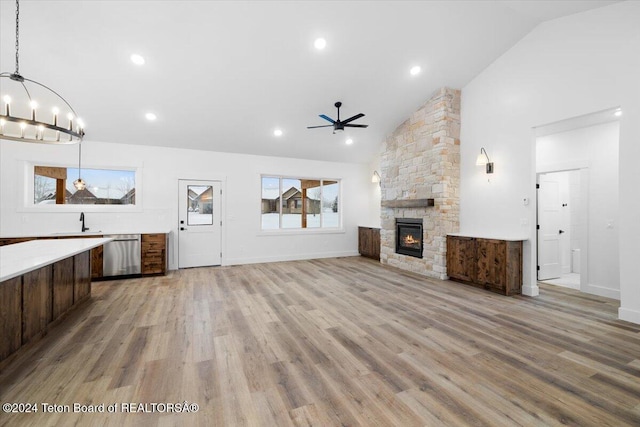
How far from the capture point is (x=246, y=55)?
13.5 feet

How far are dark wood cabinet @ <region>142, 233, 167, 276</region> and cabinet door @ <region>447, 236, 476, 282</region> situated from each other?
18.5 feet

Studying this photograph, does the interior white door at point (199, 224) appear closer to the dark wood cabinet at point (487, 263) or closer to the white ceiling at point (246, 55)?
the white ceiling at point (246, 55)

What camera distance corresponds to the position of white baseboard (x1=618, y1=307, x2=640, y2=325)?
320cm

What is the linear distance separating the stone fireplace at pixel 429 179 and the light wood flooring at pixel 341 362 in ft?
5.15

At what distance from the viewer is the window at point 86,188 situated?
551 cm

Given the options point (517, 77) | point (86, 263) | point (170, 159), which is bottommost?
point (86, 263)

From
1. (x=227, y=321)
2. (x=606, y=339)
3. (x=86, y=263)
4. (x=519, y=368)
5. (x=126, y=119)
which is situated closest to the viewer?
(x=519, y=368)

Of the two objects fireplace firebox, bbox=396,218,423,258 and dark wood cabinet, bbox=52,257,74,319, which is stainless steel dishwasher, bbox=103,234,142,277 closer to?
dark wood cabinet, bbox=52,257,74,319

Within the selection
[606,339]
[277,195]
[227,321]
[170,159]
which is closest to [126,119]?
[170,159]

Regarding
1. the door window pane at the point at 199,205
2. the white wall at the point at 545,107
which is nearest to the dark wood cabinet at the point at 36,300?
the door window pane at the point at 199,205

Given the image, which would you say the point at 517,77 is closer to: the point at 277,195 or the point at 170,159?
the point at 277,195

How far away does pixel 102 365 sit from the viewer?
2.34m

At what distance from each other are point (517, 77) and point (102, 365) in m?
6.55

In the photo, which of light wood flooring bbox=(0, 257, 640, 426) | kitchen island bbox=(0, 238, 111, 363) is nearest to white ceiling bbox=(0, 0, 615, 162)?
kitchen island bbox=(0, 238, 111, 363)
